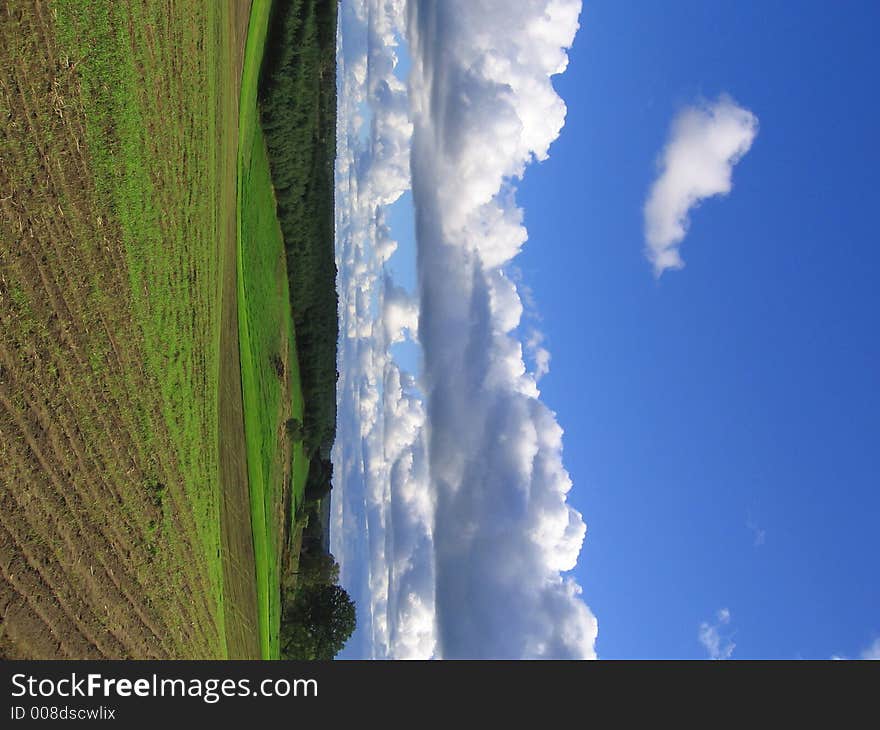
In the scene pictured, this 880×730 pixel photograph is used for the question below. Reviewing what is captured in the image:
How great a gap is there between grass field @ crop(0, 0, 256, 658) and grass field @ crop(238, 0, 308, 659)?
13.7 meters

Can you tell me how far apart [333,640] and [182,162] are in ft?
183

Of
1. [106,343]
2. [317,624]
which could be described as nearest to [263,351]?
[317,624]

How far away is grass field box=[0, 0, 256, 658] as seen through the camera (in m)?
21.7

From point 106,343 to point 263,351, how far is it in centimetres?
3827

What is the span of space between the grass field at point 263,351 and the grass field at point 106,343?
13706 mm

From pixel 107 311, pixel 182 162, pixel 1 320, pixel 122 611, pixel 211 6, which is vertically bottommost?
pixel 122 611

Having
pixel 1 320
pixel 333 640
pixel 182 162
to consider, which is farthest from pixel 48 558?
pixel 333 640

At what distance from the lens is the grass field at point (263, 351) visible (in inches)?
2144

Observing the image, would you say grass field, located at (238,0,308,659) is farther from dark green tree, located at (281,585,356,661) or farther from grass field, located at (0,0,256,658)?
grass field, located at (0,0,256,658)

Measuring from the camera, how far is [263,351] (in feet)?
212
